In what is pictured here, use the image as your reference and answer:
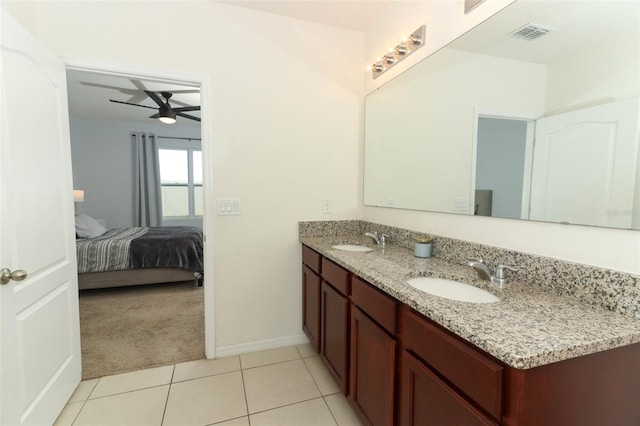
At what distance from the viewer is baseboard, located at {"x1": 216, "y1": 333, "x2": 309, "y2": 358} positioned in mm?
2205

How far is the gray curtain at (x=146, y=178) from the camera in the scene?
5.55m

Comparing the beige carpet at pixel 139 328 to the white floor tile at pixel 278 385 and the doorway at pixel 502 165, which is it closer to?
the white floor tile at pixel 278 385

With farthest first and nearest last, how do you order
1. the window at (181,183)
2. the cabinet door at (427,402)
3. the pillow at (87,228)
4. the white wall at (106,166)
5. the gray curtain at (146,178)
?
1. the window at (181,183)
2. the gray curtain at (146,178)
3. the white wall at (106,166)
4. the pillow at (87,228)
5. the cabinet door at (427,402)

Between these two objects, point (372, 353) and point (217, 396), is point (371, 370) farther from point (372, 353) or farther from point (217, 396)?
point (217, 396)

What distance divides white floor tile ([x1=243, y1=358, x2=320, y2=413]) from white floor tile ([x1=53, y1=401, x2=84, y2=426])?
3.03ft

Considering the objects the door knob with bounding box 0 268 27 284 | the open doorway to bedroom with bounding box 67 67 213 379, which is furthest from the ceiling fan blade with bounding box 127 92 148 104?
the door knob with bounding box 0 268 27 284

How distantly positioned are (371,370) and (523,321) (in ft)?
2.37

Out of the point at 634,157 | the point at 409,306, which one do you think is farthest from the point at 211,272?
the point at 634,157

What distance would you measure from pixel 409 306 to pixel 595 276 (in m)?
0.62

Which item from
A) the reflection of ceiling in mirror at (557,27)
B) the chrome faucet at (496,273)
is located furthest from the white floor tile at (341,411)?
the reflection of ceiling in mirror at (557,27)

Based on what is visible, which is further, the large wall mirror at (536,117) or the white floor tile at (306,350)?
the white floor tile at (306,350)

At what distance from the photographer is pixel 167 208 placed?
6086mm

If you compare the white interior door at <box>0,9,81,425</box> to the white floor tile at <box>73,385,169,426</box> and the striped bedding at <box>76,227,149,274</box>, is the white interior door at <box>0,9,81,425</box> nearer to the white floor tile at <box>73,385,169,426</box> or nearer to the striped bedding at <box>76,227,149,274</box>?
the white floor tile at <box>73,385,169,426</box>

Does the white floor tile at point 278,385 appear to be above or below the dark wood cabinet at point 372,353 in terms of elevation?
below
